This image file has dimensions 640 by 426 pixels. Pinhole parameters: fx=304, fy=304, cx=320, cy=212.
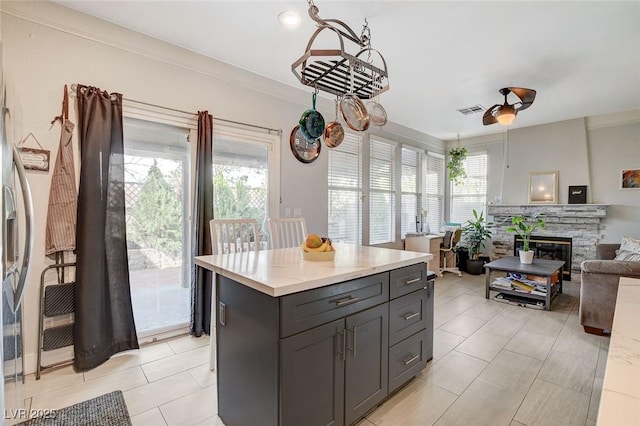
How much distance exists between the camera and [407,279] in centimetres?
200

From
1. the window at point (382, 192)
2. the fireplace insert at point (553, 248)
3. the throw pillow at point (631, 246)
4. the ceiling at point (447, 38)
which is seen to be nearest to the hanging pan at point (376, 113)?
the ceiling at point (447, 38)

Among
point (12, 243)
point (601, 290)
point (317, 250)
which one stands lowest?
point (601, 290)

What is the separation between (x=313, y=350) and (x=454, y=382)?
1.37 m

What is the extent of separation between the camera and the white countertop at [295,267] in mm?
1378

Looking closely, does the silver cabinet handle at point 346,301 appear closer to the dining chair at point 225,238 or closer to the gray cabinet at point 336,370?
the gray cabinet at point 336,370

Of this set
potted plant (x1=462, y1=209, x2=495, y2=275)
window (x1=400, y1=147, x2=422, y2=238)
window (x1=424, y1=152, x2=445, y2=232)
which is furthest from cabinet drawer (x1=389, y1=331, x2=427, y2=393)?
window (x1=424, y1=152, x2=445, y2=232)

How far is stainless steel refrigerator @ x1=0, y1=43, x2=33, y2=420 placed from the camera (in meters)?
1.20

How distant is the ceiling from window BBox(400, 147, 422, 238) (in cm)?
191

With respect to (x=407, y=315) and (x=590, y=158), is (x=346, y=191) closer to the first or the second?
(x=407, y=315)

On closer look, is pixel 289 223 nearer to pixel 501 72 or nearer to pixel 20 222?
pixel 20 222

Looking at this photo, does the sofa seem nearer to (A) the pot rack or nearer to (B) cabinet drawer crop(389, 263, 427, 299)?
Answer: (B) cabinet drawer crop(389, 263, 427, 299)

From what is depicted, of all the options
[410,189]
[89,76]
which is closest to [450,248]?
[410,189]

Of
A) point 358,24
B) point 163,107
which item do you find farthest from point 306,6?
point 163,107

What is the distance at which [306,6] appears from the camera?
90.4 inches
